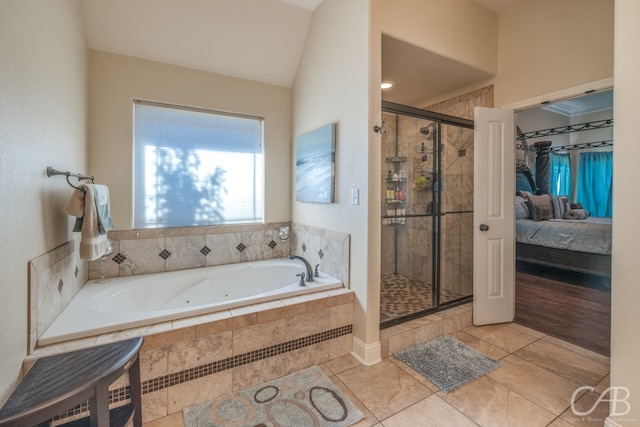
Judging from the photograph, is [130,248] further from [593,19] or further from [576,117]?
[576,117]

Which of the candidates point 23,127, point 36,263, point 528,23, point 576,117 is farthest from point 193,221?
point 576,117

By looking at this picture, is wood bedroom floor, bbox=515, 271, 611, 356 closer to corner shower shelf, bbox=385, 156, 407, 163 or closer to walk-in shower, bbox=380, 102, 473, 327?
walk-in shower, bbox=380, 102, 473, 327

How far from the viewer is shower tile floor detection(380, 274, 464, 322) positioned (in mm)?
2680

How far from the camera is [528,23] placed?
268 centimetres

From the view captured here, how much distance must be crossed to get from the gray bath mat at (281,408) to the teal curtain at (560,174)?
7177 mm

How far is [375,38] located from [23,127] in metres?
2.12

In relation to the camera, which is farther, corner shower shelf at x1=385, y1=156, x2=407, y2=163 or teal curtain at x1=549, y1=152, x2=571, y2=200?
teal curtain at x1=549, y1=152, x2=571, y2=200

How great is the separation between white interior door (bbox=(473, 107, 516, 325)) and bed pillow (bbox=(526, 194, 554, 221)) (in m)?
2.87

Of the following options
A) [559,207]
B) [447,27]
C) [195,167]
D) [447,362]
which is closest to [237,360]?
[447,362]

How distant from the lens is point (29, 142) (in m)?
1.37

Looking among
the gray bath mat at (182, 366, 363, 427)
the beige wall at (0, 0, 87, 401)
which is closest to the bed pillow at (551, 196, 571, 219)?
the gray bath mat at (182, 366, 363, 427)

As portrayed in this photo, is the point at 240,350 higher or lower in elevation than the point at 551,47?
lower

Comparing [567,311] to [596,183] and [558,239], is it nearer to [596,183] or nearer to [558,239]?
[558,239]

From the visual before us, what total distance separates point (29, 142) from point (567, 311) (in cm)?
461
